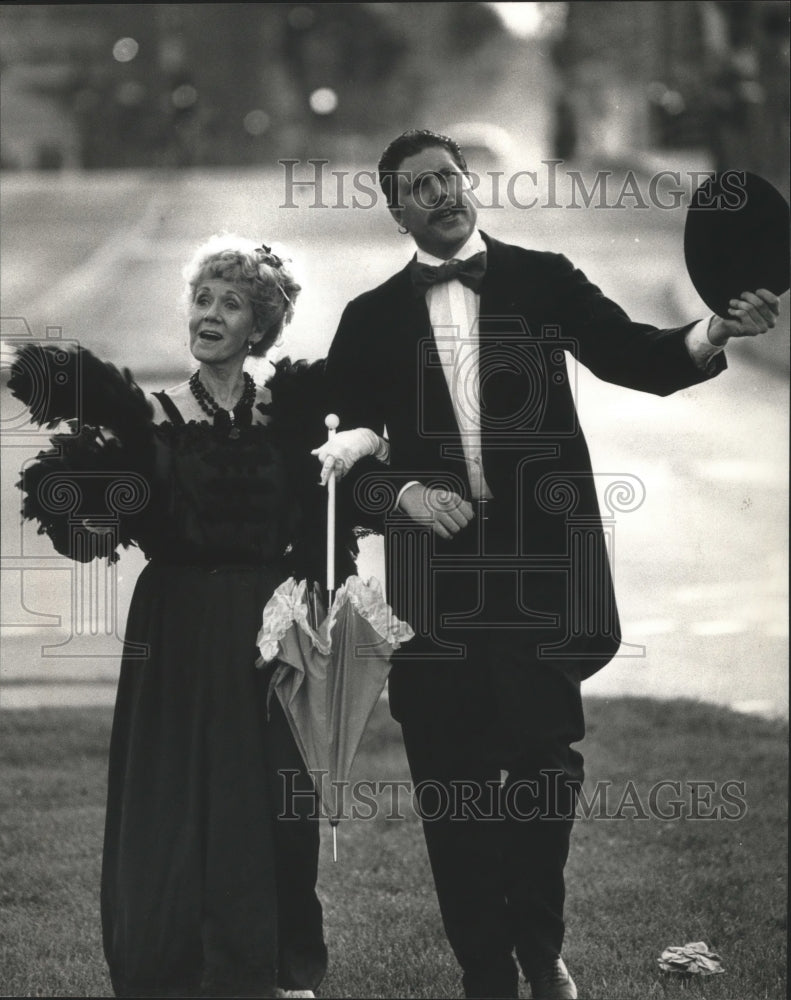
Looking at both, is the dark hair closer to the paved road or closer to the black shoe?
the paved road

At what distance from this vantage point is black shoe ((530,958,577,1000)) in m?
3.73

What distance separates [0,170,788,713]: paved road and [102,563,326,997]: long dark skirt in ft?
1.13

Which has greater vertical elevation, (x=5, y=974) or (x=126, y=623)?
(x=126, y=623)

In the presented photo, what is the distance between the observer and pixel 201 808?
3.60 metres

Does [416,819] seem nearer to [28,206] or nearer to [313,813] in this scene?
[313,813]

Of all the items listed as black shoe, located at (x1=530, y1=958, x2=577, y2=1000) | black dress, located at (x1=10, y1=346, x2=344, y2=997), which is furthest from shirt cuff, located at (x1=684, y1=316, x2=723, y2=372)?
black shoe, located at (x1=530, y1=958, x2=577, y2=1000)

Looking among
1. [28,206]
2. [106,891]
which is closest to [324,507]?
[106,891]

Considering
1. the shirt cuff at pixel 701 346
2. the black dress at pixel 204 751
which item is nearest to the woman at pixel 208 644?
the black dress at pixel 204 751

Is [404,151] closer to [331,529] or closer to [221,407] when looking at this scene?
[221,407]

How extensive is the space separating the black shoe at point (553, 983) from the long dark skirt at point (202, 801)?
641mm

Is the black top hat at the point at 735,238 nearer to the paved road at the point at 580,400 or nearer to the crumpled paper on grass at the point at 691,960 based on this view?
the paved road at the point at 580,400

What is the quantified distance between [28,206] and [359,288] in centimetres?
249

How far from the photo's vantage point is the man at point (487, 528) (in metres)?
3.70

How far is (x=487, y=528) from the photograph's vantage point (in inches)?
150
